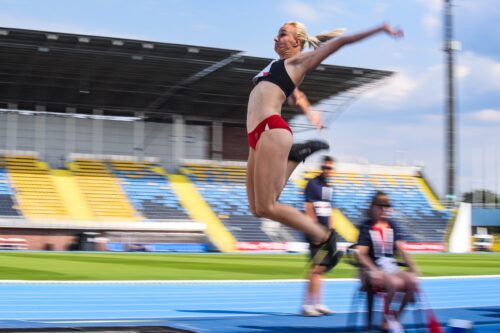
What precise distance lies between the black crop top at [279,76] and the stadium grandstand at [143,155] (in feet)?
90.6

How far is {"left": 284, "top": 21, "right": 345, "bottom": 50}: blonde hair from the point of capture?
548cm

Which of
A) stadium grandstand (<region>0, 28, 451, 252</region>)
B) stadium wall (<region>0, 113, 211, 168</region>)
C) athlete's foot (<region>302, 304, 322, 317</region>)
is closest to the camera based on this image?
athlete's foot (<region>302, 304, 322, 317</region>)

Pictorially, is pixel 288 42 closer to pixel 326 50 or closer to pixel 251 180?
pixel 326 50

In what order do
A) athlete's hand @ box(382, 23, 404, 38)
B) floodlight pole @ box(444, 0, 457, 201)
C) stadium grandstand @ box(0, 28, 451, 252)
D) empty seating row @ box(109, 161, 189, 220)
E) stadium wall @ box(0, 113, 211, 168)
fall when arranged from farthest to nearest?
stadium wall @ box(0, 113, 211, 168), floodlight pole @ box(444, 0, 457, 201), empty seating row @ box(109, 161, 189, 220), stadium grandstand @ box(0, 28, 451, 252), athlete's hand @ box(382, 23, 404, 38)

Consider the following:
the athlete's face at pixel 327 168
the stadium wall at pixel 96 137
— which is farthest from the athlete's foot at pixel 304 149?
the stadium wall at pixel 96 137

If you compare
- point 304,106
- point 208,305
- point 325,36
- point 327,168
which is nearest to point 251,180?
point 304,106

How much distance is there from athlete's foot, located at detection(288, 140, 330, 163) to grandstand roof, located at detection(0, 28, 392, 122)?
2913cm

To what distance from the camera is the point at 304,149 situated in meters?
5.66

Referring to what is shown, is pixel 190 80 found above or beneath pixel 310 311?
above

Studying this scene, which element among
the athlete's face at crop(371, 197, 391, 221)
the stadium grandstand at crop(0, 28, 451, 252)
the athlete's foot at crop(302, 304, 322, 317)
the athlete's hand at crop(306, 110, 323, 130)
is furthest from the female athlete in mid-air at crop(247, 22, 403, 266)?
the stadium grandstand at crop(0, 28, 451, 252)

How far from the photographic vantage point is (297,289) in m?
12.2

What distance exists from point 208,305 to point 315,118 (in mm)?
4342

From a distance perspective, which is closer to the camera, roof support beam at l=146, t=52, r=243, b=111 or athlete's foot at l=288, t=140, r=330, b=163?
athlete's foot at l=288, t=140, r=330, b=163

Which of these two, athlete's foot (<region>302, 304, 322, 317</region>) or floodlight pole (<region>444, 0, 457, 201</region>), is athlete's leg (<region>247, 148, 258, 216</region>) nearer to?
athlete's foot (<region>302, 304, 322, 317</region>)
